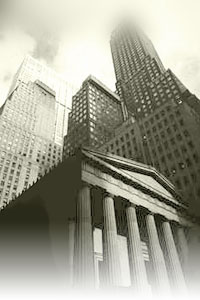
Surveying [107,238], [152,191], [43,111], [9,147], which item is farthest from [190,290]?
[43,111]

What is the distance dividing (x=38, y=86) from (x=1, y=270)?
145213mm

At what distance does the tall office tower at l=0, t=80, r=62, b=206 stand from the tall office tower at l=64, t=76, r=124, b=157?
1524cm

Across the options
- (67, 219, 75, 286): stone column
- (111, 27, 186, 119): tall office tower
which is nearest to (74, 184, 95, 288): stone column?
(67, 219, 75, 286): stone column

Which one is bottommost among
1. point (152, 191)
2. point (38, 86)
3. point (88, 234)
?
point (88, 234)

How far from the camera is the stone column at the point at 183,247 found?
2911cm

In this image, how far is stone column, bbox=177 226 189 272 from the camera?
29.1 m

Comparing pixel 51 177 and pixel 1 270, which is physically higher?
pixel 51 177

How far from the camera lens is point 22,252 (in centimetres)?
2731

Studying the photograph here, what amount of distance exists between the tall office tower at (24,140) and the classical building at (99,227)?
63068 mm

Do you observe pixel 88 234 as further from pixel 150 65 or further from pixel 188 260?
pixel 150 65

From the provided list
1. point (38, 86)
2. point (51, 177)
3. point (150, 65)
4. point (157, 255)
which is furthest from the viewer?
point (38, 86)

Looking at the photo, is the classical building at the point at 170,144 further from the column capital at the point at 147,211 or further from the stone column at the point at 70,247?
the stone column at the point at 70,247

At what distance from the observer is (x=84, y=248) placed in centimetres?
1844

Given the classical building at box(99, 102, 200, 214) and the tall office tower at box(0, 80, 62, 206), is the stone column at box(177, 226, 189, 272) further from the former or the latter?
the tall office tower at box(0, 80, 62, 206)
